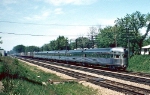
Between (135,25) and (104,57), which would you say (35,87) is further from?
(135,25)

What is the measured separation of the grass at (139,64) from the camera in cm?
3354

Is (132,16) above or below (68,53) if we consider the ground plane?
above

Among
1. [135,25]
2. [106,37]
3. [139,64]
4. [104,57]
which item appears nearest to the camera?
[104,57]

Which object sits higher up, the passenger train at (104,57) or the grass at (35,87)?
the passenger train at (104,57)

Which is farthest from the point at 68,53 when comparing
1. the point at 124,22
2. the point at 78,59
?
the point at 124,22

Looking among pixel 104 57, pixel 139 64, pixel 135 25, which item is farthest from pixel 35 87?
pixel 135 25

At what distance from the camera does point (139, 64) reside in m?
36.8

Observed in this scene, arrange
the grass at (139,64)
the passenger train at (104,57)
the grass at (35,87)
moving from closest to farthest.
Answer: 1. the grass at (35,87)
2. the passenger train at (104,57)
3. the grass at (139,64)

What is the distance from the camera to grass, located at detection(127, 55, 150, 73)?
33.5 metres

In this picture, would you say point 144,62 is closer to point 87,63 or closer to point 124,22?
point 87,63

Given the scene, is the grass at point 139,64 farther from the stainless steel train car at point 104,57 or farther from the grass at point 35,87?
the grass at point 35,87

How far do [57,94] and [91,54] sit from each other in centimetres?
2276

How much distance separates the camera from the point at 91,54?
3631 cm

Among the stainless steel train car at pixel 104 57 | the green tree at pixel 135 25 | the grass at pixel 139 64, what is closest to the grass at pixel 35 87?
the stainless steel train car at pixel 104 57
